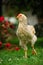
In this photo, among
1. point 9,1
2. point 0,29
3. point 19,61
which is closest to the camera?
point 19,61

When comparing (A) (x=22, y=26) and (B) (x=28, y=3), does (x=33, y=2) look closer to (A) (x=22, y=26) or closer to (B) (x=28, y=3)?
(B) (x=28, y=3)

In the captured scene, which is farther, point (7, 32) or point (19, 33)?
point (7, 32)

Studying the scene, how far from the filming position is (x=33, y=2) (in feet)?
60.7

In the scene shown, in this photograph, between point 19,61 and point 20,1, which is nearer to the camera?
point 19,61

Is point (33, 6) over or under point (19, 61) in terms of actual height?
over

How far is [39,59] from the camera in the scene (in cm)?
1327

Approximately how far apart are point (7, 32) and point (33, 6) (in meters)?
1.90

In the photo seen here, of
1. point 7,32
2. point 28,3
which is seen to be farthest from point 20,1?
point 7,32

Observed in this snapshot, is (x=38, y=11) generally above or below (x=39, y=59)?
above

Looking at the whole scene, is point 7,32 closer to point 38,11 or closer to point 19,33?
point 38,11

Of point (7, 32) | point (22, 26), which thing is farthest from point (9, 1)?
point (22, 26)

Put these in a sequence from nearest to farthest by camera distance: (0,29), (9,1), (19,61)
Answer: (19,61) → (0,29) → (9,1)

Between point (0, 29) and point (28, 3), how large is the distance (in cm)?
210

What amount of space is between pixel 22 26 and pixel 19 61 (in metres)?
1.25
